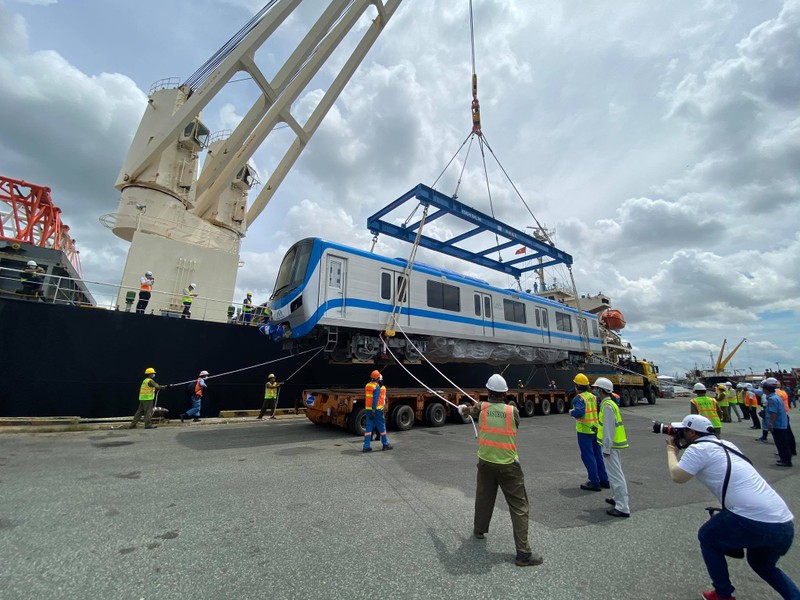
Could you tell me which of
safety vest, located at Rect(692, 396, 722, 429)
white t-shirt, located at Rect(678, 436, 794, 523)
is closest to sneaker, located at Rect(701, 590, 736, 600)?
white t-shirt, located at Rect(678, 436, 794, 523)

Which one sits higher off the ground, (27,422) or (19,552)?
(27,422)

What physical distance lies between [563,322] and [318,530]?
48.2 feet

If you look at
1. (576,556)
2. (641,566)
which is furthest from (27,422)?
(641,566)

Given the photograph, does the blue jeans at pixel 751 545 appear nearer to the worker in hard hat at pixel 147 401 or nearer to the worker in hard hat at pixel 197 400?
the worker in hard hat at pixel 147 401

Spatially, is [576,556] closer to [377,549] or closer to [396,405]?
[377,549]

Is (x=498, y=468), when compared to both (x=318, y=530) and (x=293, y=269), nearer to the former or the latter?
(x=318, y=530)

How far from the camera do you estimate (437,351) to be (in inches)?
419

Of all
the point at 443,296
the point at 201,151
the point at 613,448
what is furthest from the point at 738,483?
the point at 201,151

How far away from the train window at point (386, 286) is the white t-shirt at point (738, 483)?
7210 mm

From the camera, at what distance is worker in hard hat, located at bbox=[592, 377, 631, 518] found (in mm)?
4223

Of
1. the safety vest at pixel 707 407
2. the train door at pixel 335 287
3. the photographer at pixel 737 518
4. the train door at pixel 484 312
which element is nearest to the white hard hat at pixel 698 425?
the photographer at pixel 737 518

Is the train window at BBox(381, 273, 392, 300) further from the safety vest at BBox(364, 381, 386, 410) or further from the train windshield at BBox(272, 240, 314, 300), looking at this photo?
the safety vest at BBox(364, 381, 386, 410)

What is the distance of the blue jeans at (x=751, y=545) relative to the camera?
2.28 meters

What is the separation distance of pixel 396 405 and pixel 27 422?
27.4ft
